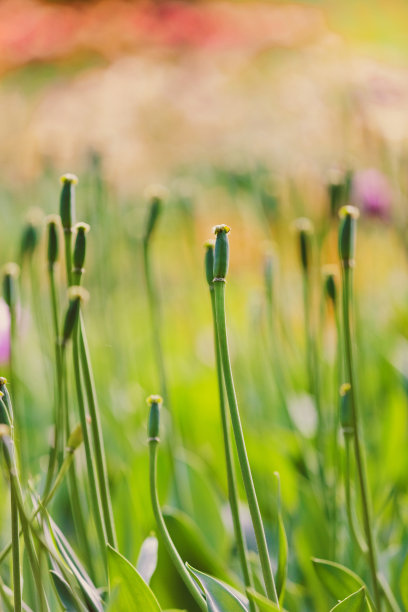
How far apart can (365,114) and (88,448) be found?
1.84 feet

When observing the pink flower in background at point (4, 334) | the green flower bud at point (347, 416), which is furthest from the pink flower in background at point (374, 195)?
the green flower bud at point (347, 416)

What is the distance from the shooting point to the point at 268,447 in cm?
52

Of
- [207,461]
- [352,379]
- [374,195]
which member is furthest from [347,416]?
[374,195]

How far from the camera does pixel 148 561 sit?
0.27m

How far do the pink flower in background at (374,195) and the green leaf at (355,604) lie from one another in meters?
0.72

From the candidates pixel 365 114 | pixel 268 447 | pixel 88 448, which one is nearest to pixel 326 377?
pixel 268 447

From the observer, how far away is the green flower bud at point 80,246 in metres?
0.24

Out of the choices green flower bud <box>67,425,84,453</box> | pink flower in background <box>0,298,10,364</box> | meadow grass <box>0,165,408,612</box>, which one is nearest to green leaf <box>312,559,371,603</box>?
meadow grass <box>0,165,408,612</box>

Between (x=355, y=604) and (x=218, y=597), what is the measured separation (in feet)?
0.16

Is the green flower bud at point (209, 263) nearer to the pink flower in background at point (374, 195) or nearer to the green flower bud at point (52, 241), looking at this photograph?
the green flower bud at point (52, 241)

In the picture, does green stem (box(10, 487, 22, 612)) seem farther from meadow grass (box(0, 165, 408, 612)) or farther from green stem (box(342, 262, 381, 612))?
green stem (box(342, 262, 381, 612))

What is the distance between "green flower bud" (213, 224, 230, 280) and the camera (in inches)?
8.6

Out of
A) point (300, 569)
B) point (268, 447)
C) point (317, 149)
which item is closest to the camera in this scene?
point (300, 569)

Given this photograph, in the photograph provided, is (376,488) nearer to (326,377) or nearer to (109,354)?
(326,377)
